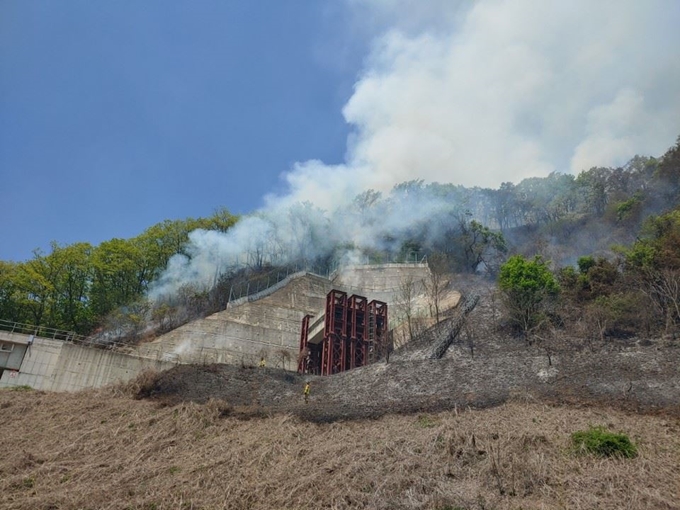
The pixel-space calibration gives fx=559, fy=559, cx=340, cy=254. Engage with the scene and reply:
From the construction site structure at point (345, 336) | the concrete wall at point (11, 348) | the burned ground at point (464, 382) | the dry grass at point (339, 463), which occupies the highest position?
the construction site structure at point (345, 336)

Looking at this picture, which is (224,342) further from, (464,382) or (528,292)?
(528,292)

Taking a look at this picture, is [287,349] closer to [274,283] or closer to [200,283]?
[274,283]

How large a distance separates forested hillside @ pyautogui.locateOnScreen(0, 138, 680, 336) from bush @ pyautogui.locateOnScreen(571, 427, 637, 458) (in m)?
12.3

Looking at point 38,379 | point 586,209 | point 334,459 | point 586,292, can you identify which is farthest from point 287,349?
point 586,209

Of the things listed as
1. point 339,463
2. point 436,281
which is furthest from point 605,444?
point 436,281

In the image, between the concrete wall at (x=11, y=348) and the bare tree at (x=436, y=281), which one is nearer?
the concrete wall at (x=11, y=348)

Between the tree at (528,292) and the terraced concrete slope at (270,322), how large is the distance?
1224 cm

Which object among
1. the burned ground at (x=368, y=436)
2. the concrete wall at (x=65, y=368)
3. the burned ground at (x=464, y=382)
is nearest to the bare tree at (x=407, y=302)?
the burned ground at (x=464, y=382)

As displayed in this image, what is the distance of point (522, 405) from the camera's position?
19.4m

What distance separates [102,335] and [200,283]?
9395 millimetres

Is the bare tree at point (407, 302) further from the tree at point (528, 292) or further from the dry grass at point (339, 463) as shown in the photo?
the dry grass at point (339, 463)

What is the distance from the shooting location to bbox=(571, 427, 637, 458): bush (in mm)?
14531

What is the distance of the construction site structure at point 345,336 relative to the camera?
32844 millimetres

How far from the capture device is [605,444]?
48.4 ft
